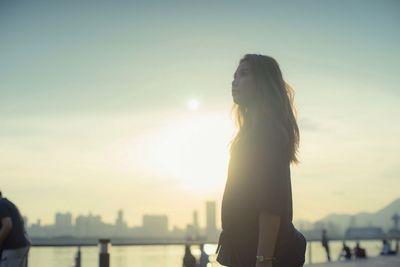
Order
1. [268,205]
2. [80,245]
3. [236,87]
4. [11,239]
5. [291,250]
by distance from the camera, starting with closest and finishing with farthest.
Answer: [268,205]
[291,250]
[236,87]
[11,239]
[80,245]

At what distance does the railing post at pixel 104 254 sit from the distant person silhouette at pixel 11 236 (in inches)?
119

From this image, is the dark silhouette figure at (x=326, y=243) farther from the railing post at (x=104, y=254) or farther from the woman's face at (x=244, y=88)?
the woman's face at (x=244, y=88)

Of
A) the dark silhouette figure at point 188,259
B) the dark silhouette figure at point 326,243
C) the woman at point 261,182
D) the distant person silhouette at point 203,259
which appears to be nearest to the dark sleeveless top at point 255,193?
the woman at point 261,182

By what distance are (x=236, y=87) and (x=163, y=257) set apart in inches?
591

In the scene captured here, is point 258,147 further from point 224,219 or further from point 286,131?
point 224,219

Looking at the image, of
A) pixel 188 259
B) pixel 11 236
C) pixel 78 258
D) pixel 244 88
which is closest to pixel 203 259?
pixel 188 259

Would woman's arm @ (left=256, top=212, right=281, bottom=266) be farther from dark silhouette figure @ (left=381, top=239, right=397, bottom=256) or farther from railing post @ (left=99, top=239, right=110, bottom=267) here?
dark silhouette figure @ (left=381, top=239, right=397, bottom=256)

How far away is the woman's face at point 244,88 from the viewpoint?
2.51m

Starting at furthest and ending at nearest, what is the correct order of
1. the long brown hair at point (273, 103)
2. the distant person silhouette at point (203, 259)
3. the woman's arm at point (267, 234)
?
the distant person silhouette at point (203, 259), the long brown hair at point (273, 103), the woman's arm at point (267, 234)

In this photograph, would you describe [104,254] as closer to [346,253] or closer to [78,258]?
[78,258]

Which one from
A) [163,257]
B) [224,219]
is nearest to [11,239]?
[224,219]

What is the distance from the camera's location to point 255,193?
226cm

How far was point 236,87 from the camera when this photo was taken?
8.32ft

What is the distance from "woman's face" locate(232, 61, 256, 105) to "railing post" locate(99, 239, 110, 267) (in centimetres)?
784
